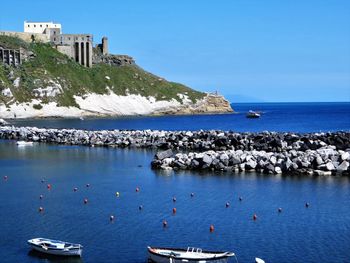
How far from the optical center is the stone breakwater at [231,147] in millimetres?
64312

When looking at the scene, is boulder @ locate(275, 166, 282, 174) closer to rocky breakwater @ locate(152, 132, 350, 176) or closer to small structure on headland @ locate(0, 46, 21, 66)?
rocky breakwater @ locate(152, 132, 350, 176)

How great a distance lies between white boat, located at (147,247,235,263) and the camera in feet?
107

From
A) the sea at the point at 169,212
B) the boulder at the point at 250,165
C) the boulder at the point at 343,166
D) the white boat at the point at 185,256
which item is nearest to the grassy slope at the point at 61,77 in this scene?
the sea at the point at 169,212

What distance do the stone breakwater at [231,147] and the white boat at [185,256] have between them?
103ft

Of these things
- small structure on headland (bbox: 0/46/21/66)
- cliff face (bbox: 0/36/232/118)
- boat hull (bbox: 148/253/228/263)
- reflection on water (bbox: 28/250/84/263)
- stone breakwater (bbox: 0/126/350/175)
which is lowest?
reflection on water (bbox: 28/250/84/263)

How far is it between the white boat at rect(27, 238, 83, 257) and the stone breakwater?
3285cm

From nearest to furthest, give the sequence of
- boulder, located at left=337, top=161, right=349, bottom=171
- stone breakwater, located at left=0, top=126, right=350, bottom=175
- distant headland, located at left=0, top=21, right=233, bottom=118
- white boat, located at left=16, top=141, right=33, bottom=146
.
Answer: boulder, located at left=337, top=161, right=349, bottom=171, stone breakwater, located at left=0, top=126, right=350, bottom=175, white boat, located at left=16, top=141, right=33, bottom=146, distant headland, located at left=0, top=21, right=233, bottom=118

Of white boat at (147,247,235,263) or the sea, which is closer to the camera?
white boat at (147,247,235,263)

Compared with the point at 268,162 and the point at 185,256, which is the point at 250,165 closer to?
the point at 268,162

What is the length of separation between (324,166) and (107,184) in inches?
892

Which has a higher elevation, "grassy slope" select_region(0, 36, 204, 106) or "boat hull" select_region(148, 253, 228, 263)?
"grassy slope" select_region(0, 36, 204, 106)

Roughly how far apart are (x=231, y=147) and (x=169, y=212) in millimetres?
41085

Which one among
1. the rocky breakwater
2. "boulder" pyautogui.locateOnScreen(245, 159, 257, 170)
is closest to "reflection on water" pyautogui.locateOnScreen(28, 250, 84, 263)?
the rocky breakwater

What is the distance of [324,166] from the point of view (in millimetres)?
63281
